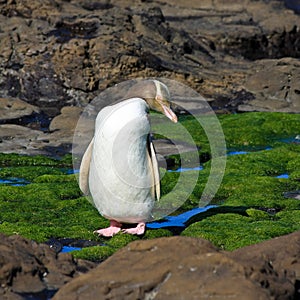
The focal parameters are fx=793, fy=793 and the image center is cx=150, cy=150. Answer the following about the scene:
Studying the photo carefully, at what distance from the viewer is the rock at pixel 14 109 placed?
17.8m

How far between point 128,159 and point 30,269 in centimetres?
300

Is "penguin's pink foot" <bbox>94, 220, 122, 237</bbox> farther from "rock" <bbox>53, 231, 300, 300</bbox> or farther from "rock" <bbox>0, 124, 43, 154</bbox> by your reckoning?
"rock" <bbox>0, 124, 43, 154</bbox>

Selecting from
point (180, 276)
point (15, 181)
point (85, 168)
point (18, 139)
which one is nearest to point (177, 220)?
point (85, 168)

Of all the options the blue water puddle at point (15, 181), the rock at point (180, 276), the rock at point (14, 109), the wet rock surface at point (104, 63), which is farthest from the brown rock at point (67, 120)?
the rock at point (180, 276)

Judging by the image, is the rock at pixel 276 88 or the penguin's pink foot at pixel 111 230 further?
the rock at pixel 276 88

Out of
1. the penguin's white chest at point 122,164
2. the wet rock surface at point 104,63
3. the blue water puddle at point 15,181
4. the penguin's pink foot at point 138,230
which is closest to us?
Answer: the penguin's white chest at point 122,164

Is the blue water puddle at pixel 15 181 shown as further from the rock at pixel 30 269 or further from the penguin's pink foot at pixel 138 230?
the rock at pixel 30 269

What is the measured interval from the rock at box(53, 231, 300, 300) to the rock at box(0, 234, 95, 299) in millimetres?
540

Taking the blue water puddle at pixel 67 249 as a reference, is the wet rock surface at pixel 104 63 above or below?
below

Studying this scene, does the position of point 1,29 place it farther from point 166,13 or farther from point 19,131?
point 166,13

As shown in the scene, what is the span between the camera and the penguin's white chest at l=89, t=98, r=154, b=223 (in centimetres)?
852

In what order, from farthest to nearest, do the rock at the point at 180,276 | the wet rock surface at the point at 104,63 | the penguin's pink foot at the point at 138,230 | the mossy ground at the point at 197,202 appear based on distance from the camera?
1. the wet rock surface at the point at 104,63
2. the mossy ground at the point at 197,202
3. the penguin's pink foot at the point at 138,230
4. the rock at the point at 180,276

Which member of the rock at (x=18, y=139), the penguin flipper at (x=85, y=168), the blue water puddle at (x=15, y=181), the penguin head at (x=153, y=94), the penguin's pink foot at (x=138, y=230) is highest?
the penguin head at (x=153, y=94)

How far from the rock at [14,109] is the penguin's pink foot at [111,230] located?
8.67m
